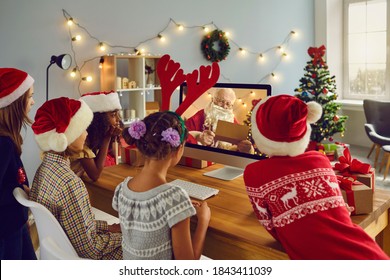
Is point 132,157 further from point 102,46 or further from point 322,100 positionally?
point 322,100

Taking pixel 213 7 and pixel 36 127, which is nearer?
pixel 36 127

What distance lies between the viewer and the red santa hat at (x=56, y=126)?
1563 millimetres

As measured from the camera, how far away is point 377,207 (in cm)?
154

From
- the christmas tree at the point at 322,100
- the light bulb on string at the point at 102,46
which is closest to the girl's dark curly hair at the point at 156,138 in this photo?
the light bulb on string at the point at 102,46

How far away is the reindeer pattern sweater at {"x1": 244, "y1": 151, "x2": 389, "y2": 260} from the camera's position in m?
1.18

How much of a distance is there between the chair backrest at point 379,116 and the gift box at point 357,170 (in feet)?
14.0

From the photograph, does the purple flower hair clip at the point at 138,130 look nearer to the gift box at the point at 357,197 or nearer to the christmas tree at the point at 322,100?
the gift box at the point at 357,197

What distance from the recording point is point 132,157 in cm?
230

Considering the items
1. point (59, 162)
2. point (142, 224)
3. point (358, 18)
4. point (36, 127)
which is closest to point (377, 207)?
point (142, 224)

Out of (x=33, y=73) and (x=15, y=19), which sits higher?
(x=15, y=19)

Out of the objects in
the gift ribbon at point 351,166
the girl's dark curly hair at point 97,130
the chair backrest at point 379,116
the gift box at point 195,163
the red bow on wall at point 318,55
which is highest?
the red bow on wall at point 318,55

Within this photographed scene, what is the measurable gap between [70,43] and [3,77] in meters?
2.45
